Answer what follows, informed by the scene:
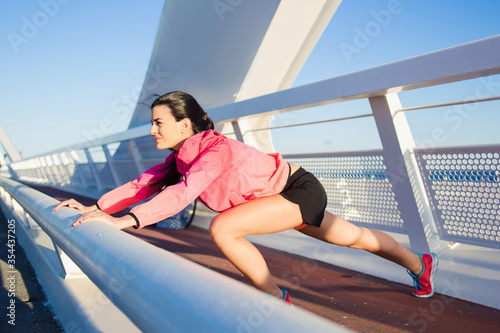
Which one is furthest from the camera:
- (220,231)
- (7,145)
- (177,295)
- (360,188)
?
(7,145)

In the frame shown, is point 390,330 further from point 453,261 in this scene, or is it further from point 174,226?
point 174,226

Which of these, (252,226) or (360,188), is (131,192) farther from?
(360,188)

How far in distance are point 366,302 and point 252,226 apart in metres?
1.20

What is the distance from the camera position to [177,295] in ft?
1.85

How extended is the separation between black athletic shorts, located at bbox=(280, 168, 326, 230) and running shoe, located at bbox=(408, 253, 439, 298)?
0.96m

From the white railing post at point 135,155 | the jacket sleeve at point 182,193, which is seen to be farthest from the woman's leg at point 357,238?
the white railing post at point 135,155

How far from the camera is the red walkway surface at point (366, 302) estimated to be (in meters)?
2.39

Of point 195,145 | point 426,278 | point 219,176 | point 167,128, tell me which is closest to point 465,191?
point 426,278

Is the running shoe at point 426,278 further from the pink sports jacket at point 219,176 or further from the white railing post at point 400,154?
the pink sports jacket at point 219,176

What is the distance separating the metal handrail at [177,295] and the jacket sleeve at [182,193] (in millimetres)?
876

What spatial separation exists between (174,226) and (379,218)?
3559 millimetres

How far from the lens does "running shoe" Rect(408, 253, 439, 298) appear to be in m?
2.74

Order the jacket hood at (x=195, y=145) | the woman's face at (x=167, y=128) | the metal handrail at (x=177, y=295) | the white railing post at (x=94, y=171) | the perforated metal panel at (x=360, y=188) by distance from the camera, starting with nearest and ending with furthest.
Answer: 1. the metal handrail at (x=177, y=295)
2. the jacket hood at (x=195, y=145)
3. the woman's face at (x=167, y=128)
4. the perforated metal panel at (x=360, y=188)
5. the white railing post at (x=94, y=171)

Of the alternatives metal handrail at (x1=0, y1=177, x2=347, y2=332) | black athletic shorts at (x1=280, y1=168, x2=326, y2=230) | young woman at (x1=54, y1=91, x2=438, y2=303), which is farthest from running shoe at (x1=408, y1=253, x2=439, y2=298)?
metal handrail at (x1=0, y1=177, x2=347, y2=332)
